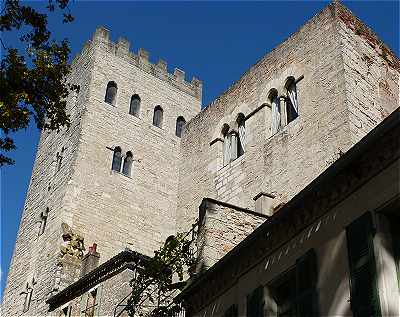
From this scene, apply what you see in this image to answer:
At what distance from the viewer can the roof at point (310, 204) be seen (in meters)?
Result: 8.49

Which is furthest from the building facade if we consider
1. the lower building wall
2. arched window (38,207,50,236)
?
arched window (38,207,50,236)

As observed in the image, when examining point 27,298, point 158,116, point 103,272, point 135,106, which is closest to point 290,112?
point 103,272

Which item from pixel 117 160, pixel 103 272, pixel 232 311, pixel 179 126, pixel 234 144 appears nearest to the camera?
pixel 232 311

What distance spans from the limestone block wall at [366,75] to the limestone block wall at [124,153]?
12.1m

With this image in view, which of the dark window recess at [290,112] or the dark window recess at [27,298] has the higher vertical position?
the dark window recess at [290,112]

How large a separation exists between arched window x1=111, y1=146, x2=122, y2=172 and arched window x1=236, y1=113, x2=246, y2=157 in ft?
30.8

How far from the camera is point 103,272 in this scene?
18.9 metres

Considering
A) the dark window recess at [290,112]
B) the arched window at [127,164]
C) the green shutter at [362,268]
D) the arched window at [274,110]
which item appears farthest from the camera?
the arched window at [127,164]

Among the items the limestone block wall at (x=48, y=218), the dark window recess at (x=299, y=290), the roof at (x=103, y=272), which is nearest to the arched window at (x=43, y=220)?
the limestone block wall at (x=48, y=218)

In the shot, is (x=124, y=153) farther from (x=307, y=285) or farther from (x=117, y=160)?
(x=307, y=285)

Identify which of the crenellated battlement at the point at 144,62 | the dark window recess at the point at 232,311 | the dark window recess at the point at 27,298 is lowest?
the dark window recess at the point at 232,311

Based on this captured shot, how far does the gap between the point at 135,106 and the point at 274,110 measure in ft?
43.4

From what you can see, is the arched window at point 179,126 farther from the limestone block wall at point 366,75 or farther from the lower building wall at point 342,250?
the lower building wall at point 342,250

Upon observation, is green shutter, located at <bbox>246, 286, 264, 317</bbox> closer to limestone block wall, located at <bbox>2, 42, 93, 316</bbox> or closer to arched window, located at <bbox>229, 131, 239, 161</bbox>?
arched window, located at <bbox>229, 131, 239, 161</bbox>
